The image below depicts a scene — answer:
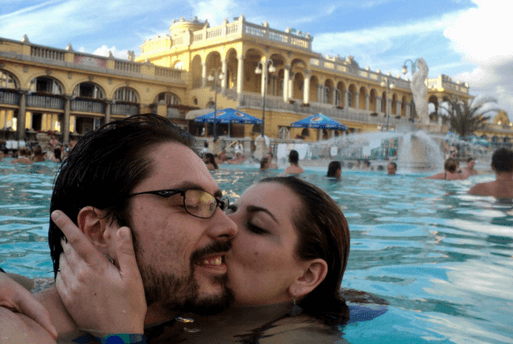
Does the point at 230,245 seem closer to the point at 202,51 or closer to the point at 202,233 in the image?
the point at 202,233

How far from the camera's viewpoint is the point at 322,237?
2148 mm

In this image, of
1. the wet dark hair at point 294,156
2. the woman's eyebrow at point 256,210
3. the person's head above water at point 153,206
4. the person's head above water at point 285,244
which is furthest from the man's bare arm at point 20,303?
the wet dark hair at point 294,156

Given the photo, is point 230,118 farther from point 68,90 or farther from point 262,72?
point 262,72

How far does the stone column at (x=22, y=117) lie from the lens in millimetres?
25714

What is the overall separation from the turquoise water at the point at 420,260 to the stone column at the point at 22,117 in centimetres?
2035

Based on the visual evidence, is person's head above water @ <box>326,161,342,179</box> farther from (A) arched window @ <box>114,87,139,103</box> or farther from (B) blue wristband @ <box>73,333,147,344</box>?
(A) arched window @ <box>114,87,139,103</box>

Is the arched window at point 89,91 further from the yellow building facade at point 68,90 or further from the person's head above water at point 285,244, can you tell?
the person's head above water at point 285,244

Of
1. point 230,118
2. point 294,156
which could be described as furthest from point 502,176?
point 230,118

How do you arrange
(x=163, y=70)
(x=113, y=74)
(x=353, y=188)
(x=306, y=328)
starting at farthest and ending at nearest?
(x=163, y=70) < (x=113, y=74) < (x=353, y=188) < (x=306, y=328)

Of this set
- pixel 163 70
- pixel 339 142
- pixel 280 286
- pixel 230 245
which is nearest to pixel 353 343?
pixel 280 286

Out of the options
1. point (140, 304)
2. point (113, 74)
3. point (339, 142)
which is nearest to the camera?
point (140, 304)

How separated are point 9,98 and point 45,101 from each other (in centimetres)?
201

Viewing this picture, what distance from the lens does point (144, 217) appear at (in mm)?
1552

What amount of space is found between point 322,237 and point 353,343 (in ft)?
1.57
